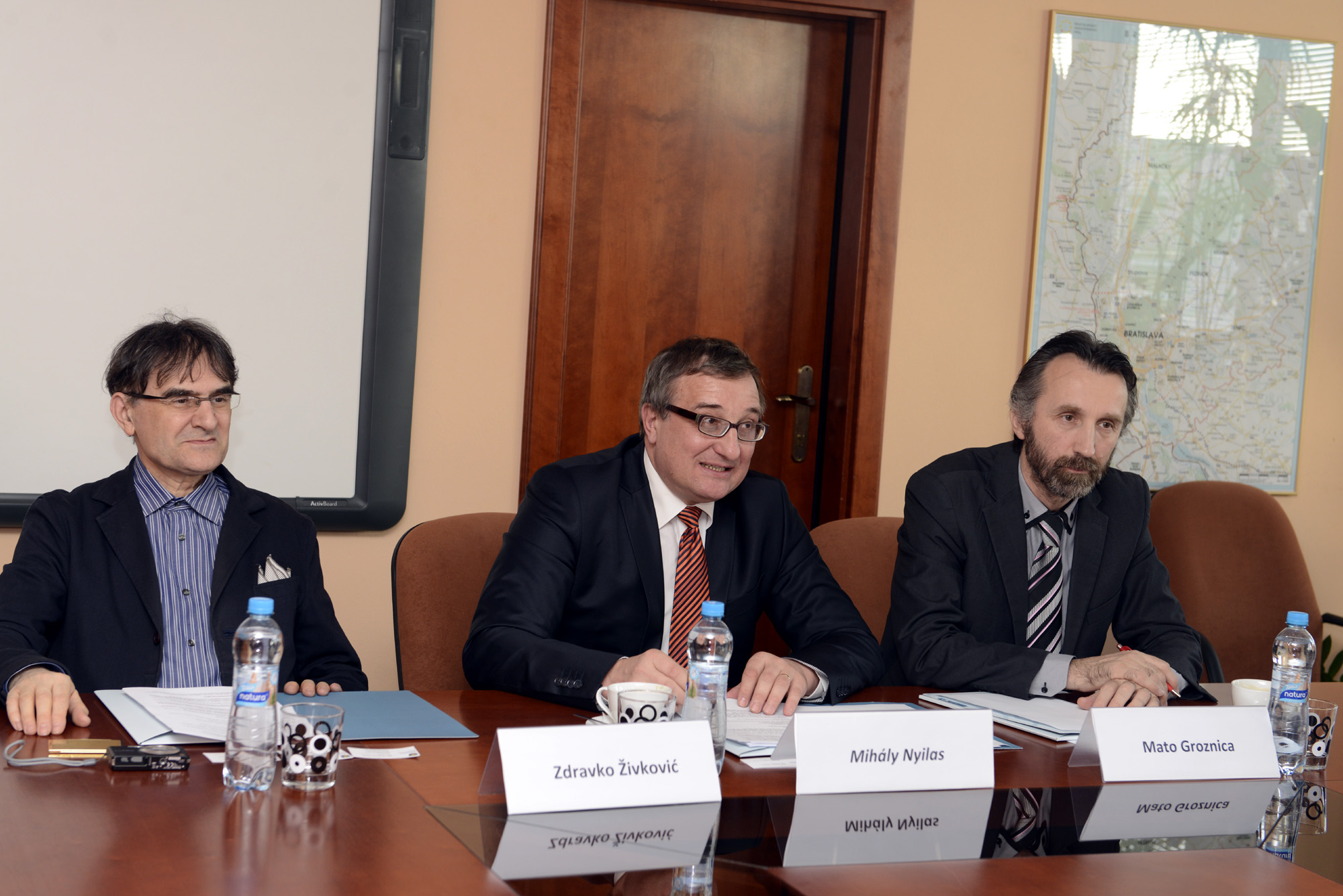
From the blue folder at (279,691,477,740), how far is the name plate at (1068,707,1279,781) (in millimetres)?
925

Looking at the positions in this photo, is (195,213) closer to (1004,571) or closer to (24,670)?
(24,670)

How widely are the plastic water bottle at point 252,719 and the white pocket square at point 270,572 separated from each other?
0.91 meters

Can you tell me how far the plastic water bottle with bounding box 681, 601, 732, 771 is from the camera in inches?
68.2

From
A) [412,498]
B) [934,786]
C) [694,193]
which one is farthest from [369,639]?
[934,786]

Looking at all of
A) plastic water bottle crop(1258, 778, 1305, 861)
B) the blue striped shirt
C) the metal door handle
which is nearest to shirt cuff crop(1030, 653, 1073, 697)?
plastic water bottle crop(1258, 778, 1305, 861)

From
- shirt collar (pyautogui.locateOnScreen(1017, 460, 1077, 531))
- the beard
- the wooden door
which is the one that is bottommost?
shirt collar (pyautogui.locateOnScreen(1017, 460, 1077, 531))

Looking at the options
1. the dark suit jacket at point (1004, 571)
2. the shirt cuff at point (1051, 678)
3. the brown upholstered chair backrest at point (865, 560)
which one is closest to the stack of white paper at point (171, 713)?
the dark suit jacket at point (1004, 571)

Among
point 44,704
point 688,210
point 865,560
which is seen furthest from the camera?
point 688,210

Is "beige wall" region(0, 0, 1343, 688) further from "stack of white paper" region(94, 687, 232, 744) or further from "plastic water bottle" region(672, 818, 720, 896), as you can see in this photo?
"plastic water bottle" region(672, 818, 720, 896)

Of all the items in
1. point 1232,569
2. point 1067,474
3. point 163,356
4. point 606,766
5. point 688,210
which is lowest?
point 1232,569

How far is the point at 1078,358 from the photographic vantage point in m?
2.76

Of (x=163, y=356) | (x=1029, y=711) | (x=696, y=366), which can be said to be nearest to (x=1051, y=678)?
(x=1029, y=711)

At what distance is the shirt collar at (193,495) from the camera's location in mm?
2348

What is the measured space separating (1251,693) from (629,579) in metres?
1.17
